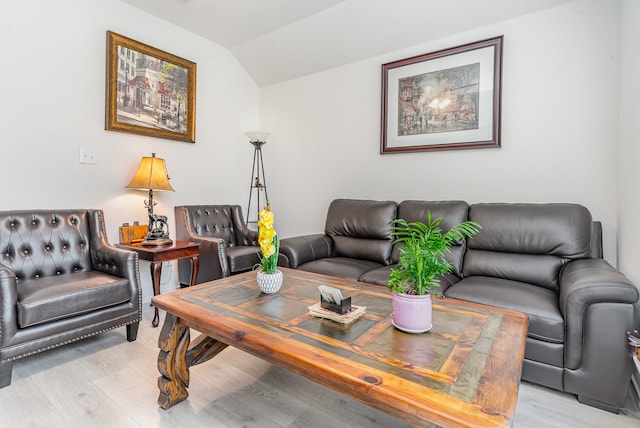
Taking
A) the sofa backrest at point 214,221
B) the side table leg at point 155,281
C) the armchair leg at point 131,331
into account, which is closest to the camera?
the armchair leg at point 131,331

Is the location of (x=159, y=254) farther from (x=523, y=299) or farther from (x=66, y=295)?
(x=523, y=299)

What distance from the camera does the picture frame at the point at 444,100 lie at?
2.66m

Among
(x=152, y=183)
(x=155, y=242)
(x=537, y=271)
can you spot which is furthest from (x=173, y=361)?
(x=537, y=271)

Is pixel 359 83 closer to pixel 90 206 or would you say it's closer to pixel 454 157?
pixel 454 157

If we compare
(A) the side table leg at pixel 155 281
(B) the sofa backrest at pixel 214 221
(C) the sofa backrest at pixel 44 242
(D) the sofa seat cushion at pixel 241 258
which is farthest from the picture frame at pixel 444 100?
(C) the sofa backrest at pixel 44 242

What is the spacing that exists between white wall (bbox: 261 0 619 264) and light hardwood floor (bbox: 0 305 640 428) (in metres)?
1.39

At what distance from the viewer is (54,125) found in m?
2.51

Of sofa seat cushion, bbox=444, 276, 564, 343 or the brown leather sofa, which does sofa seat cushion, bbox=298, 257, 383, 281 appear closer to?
the brown leather sofa

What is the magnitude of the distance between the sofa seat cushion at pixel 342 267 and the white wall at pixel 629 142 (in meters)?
1.54

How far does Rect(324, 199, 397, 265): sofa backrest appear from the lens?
2773 mm

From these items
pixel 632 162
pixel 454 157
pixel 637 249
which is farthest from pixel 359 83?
pixel 637 249

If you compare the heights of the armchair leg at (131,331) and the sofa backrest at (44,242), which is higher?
the sofa backrest at (44,242)

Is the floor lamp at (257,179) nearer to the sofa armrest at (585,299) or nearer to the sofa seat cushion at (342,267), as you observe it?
the sofa seat cushion at (342,267)

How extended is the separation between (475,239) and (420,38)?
188cm
